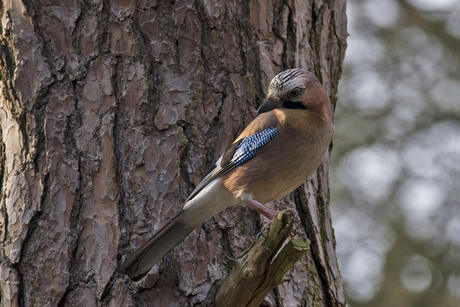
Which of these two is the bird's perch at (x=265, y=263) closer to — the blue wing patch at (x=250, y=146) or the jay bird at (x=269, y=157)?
the jay bird at (x=269, y=157)

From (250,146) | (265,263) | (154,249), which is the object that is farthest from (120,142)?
(265,263)

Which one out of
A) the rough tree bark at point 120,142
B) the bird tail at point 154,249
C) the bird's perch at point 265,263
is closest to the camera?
the bird's perch at point 265,263

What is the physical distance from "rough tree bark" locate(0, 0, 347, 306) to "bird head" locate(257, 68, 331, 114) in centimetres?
37

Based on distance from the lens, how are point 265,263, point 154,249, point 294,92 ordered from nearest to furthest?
point 265,263
point 154,249
point 294,92

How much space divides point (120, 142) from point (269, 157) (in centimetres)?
97

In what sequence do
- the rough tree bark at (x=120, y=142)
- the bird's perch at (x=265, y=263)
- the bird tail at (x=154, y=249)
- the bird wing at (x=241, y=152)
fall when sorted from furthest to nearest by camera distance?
the bird wing at (x=241, y=152) → the rough tree bark at (x=120, y=142) → the bird tail at (x=154, y=249) → the bird's perch at (x=265, y=263)

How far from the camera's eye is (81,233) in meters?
2.96

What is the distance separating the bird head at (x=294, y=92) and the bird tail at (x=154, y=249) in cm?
85

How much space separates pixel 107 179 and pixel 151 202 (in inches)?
12.4

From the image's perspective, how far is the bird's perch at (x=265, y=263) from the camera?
231cm

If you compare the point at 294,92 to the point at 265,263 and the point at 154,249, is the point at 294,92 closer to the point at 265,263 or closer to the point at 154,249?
the point at 265,263

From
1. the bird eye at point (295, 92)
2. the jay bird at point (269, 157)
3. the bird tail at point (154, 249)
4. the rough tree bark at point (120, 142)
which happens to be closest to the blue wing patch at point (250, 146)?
the jay bird at point (269, 157)

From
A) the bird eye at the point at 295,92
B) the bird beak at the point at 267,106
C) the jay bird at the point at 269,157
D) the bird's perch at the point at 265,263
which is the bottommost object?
the bird's perch at the point at 265,263

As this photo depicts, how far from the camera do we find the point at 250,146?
3.09m
